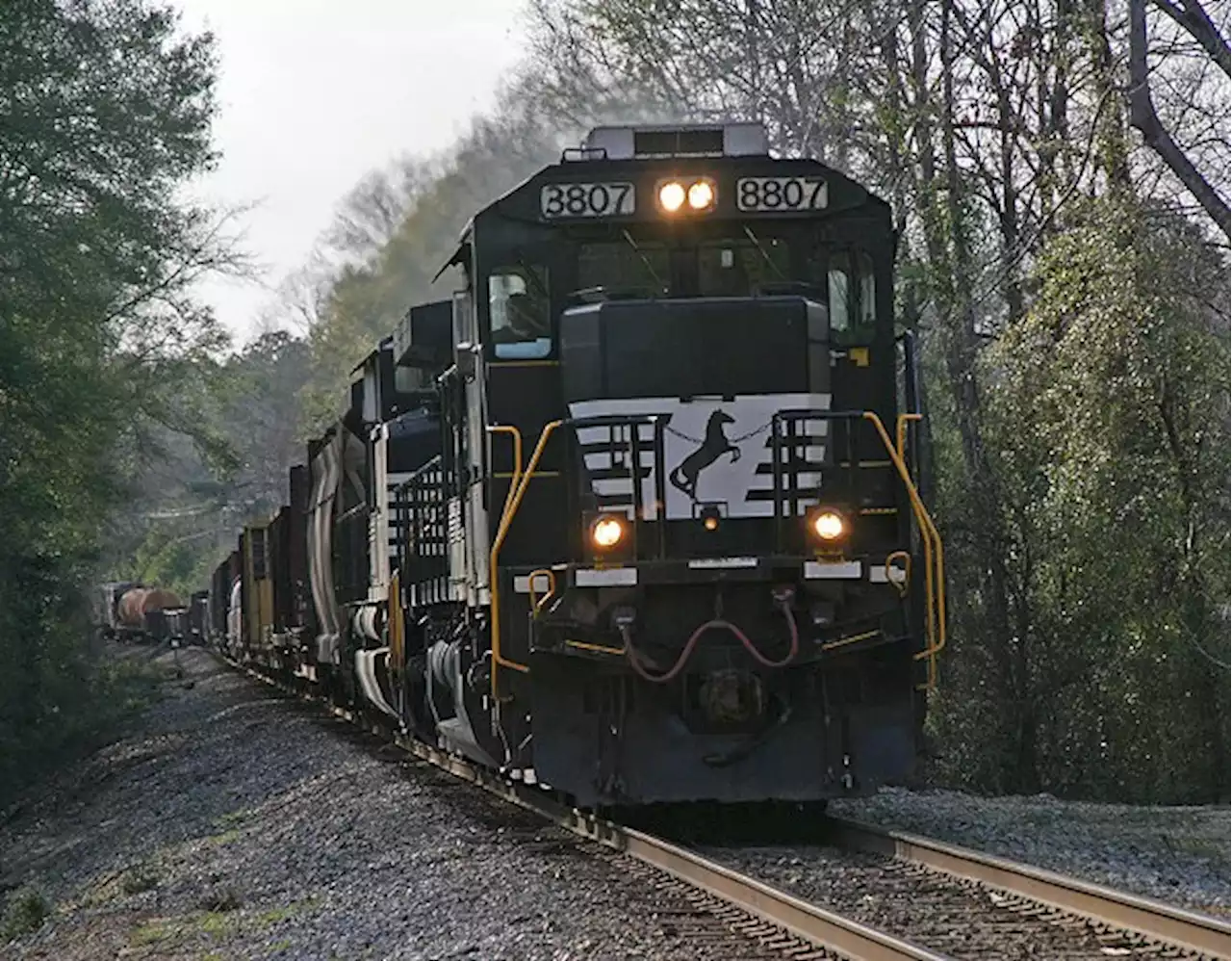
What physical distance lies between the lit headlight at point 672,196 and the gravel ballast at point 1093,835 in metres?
3.54

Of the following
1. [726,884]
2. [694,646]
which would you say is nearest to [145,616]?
[694,646]

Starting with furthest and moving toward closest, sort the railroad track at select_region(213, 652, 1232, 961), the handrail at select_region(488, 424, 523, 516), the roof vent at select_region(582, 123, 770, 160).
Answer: the roof vent at select_region(582, 123, 770, 160), the handrail at select_region(488, 424, 523, 516), the railroad track at select_region(213, 652, 1232, 961)

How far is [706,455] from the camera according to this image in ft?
33.4

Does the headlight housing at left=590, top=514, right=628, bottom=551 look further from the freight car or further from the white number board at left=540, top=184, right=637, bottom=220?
the freight car

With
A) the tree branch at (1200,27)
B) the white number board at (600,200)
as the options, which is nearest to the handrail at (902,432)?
the white number board at (600,200)

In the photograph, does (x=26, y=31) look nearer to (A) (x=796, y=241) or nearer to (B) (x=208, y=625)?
(A) (x=796, y=241)

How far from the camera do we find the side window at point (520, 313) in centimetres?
1056

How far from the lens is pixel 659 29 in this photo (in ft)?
84.3

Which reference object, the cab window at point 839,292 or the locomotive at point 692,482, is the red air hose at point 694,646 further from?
the cab window at point 839,292

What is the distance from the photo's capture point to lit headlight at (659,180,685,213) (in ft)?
33.9

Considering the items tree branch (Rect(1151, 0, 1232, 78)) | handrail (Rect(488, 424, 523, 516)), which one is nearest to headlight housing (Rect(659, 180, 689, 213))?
handrail (Rect(488, 424, 523, 516))

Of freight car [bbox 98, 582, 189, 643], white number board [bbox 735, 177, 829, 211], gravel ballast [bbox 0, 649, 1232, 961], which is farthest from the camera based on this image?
freight car [bbox 98, 582, 189, 643]

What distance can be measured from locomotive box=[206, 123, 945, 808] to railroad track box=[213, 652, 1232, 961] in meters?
0.58

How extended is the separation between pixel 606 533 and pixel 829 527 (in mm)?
1109
